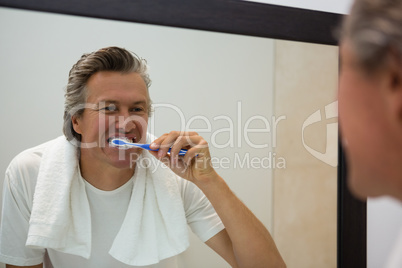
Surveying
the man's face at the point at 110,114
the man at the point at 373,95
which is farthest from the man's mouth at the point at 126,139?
the man at the point at 373,95

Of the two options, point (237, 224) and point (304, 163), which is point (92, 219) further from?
point (304, 163)

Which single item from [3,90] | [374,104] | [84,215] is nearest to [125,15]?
[3,90]

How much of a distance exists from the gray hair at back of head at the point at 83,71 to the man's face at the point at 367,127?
0.49 metres

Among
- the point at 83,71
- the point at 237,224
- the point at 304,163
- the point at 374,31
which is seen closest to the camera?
the point at 374,31

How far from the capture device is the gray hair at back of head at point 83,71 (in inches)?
31.1

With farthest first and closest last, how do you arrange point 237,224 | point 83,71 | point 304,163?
1. point 304,163
2. point 237,224
3. point 83,71

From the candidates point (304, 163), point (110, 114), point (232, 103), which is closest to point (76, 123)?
point (110, 114)

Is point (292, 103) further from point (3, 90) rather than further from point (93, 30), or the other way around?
point (3, 90)

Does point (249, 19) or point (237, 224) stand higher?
point (249, 19)

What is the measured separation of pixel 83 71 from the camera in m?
0.79

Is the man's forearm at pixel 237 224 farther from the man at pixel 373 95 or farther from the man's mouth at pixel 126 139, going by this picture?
the man at pixel 373 95

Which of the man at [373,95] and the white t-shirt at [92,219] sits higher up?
the man at [373,95]

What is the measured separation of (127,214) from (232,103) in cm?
35

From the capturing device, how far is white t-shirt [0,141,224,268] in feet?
2.56
